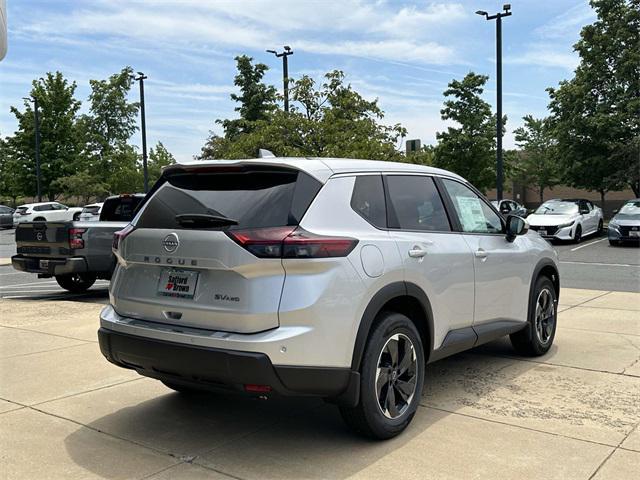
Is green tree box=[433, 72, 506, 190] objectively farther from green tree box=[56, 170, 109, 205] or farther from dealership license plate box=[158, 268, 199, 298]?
dealership license plate box=[158, 268, 199, 298]

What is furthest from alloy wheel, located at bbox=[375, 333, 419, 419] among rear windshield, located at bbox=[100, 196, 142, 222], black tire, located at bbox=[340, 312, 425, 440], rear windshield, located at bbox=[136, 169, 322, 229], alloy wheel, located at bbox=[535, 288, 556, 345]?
rear windshield, located at bbox=[100, 196, 142, 222]

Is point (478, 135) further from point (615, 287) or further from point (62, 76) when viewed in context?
point (62, 76)

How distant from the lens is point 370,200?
4.25 meters

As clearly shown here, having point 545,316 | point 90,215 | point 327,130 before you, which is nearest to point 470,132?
point 327,130

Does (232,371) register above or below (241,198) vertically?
below

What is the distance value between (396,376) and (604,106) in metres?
25.1

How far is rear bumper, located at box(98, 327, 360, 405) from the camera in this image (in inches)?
137

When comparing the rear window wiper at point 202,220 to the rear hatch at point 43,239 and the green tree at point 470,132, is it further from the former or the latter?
the green tree at point 470,132

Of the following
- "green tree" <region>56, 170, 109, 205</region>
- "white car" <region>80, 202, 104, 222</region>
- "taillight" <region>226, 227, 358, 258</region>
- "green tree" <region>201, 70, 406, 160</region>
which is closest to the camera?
"taillight" <region>226, 227, 358, 258</region>

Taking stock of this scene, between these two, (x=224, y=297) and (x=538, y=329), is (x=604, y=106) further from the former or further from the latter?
(x=224, y=297)

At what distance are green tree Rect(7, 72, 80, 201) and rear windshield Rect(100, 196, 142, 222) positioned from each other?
113 feet

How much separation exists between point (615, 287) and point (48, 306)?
32.0 feet

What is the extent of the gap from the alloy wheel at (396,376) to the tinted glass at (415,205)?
0.82 metres

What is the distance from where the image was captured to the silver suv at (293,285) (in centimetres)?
355
